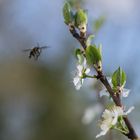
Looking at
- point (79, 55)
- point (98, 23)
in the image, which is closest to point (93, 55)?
point (79, 55)

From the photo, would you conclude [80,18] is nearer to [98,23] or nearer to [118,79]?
[118,79]

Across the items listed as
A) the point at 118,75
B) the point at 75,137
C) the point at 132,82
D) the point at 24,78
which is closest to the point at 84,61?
the point at 118,75

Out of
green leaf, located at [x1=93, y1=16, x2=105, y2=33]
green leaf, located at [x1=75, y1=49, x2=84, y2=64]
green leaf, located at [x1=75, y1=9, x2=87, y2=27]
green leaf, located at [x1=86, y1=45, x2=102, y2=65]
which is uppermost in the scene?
green leaf, located at [x1=93, y1=16, x2=105, y2=33]

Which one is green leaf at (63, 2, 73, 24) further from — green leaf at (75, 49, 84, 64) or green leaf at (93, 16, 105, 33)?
green leaf at (93, 16, 105, 33)

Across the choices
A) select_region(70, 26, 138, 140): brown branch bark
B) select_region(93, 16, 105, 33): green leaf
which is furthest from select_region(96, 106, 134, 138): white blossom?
select_region(93, 16, 105, 33): green leaf

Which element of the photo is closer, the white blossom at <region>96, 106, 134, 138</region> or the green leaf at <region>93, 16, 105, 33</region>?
the white blossom at <region>96, 106, 134, 138</region>

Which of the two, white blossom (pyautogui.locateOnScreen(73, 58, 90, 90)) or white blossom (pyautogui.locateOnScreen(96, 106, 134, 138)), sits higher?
white blossom (pyautogui.locateOnScreen(73, 58, 90, 90))

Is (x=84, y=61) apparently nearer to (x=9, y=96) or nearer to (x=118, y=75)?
(x=118, y=75)

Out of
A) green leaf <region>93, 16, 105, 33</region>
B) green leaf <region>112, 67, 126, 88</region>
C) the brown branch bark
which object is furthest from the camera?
green leaf <region>93, 16, 105, 33</region>
